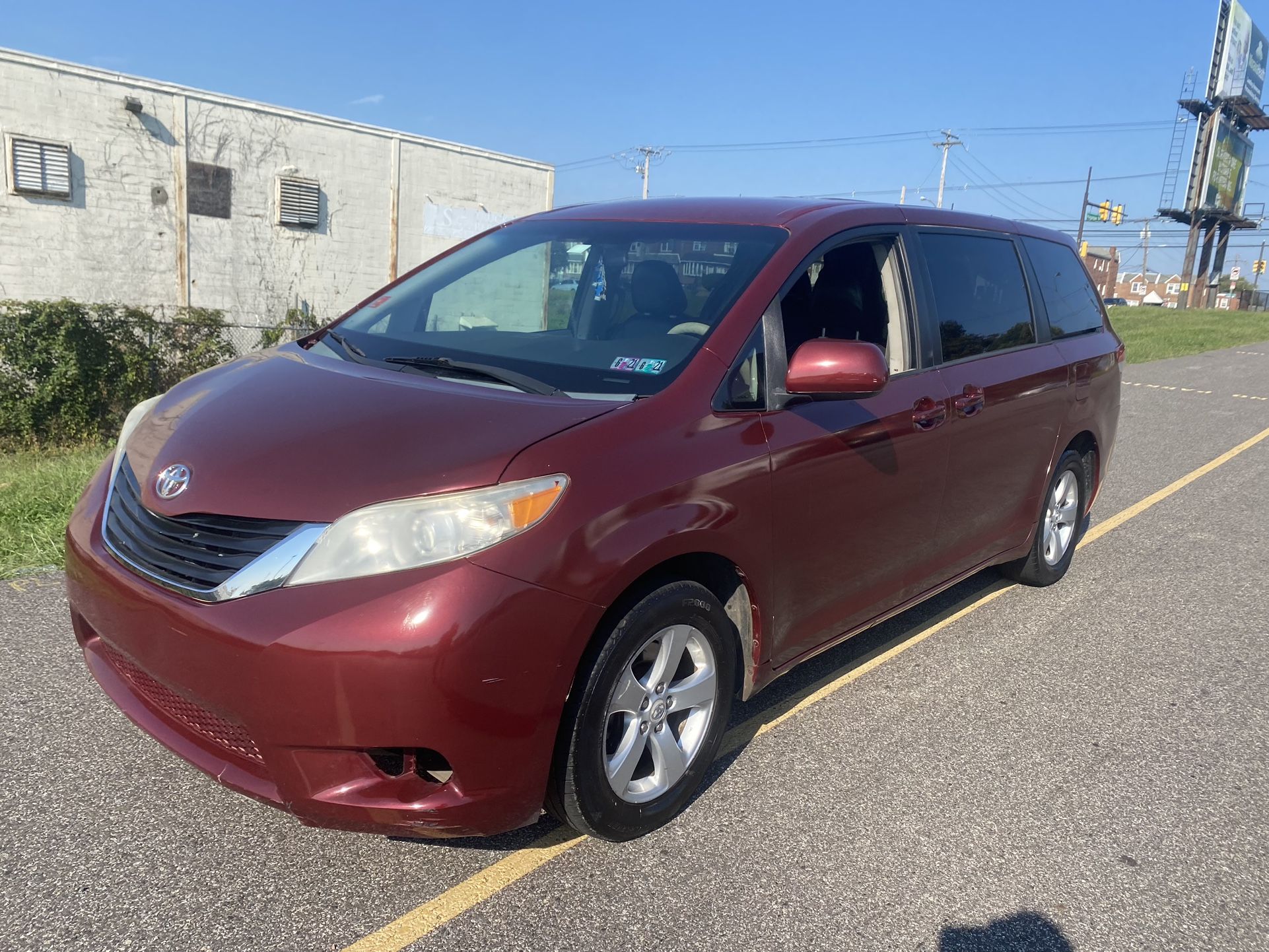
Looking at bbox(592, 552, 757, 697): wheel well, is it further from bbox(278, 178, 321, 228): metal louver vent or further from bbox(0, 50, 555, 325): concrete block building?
bbox(278, 178, 321, 228): metal louver vent

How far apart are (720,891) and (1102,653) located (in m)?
2.71

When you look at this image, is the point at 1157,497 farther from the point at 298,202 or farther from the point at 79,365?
the point at 298,202

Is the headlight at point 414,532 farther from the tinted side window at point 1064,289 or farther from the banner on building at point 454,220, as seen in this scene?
the banner on building at point 454,220

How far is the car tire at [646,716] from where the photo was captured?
2.68m

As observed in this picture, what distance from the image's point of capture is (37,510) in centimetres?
562

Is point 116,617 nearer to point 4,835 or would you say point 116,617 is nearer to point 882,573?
point 4,835

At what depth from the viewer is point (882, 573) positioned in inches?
151

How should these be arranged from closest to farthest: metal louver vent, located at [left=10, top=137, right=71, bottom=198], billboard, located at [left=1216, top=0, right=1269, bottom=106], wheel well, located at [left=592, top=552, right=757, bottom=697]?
wheel well, located at [left=592, top=552, right=757, bottom=697] → metal louver vent, located at [left=10, top=137, right=71, bottom=198] → billboard, located at [left=1216, top=0, right=1269, bottom=106]

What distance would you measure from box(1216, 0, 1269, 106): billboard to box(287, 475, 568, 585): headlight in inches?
2479

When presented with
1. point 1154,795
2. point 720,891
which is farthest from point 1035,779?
point 720,891

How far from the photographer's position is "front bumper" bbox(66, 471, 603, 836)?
2.35m

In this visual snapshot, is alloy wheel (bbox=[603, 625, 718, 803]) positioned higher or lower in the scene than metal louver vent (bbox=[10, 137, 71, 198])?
lower

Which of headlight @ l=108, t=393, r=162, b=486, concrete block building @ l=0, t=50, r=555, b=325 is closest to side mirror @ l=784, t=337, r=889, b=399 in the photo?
headlight @ l=108, t=393, r=162, b=486

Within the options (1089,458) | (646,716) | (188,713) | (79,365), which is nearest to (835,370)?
(646,716)
